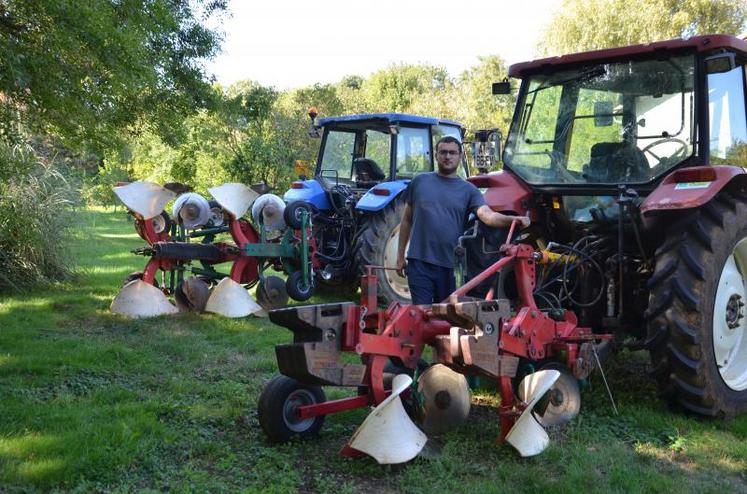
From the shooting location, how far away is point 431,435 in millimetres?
3689

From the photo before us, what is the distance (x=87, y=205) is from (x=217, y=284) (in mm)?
3295

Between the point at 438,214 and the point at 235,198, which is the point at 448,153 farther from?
the point at 235,198

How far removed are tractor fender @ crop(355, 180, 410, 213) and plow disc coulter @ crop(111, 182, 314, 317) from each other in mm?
607

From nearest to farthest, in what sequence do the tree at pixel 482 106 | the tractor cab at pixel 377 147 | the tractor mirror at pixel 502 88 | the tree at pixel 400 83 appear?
the tractor mirror at pixel 502 88, the tractor cab at pixel 377 147, the tree at pixel 482 106, the tree at pixel 400 83

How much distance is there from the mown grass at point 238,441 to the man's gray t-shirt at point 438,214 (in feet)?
3.12

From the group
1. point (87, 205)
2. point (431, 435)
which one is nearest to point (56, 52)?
point (431, 435)

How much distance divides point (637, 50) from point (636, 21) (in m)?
15.9

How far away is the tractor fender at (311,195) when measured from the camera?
8.27m

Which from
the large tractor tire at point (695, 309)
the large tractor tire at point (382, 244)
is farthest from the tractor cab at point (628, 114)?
the large tractor tire at point (382, 244)

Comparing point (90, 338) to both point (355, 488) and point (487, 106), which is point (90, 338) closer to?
point (355, 488)

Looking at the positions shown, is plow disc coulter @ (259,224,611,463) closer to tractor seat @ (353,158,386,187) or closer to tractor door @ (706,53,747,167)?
tractor door @ (706,53,747,167)

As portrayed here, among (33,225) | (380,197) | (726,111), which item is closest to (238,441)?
(726,111)

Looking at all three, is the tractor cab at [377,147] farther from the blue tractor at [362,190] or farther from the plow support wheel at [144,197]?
the plow support wheel at [144,197]

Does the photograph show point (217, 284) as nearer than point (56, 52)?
No
